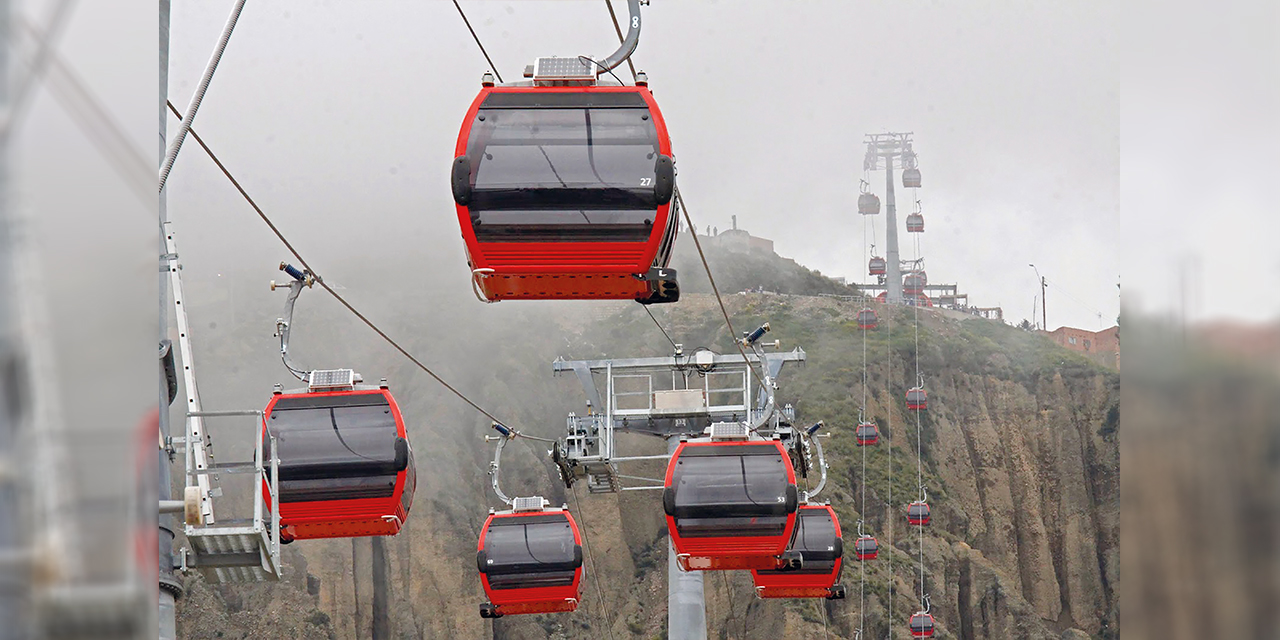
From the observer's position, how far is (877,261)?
4044cm

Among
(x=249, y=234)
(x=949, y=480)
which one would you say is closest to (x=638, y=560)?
(x=949, y=480)

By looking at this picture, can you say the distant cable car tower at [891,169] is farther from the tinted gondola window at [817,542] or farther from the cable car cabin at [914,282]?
the tinted gondola window at [817,542]

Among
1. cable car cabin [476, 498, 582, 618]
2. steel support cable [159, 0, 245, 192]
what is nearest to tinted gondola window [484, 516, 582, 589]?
cable car cabin [476, 498, 582, 618]

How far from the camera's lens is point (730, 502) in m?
9.44

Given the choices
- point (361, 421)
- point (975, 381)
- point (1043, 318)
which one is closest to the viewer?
point (361, 421)

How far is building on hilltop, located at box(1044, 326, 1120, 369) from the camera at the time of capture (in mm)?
40281

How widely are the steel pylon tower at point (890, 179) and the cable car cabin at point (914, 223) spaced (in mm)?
760

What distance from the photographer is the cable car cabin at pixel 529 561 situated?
1113cm

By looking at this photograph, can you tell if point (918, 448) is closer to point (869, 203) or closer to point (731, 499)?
point (869, 203)

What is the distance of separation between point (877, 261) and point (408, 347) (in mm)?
14197
